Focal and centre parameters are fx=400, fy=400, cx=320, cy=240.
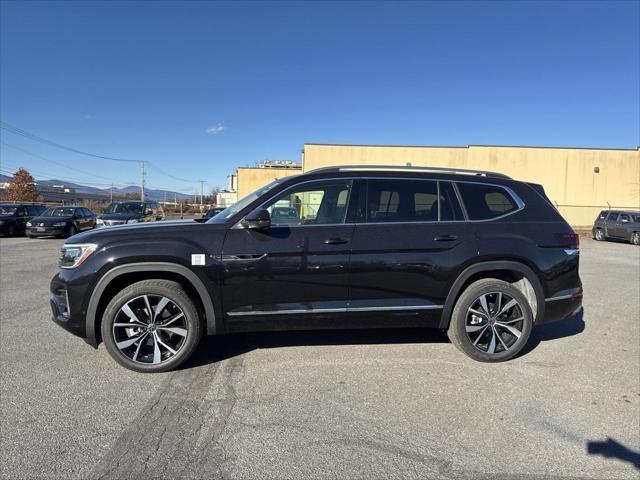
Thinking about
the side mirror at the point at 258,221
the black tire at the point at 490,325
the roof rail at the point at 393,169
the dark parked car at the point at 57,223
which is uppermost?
the roof rail at the point at 393,169

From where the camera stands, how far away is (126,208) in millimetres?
17531

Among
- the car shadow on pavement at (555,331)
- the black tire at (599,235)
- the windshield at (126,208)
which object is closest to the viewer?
the car shadow on pavement at (555,331)

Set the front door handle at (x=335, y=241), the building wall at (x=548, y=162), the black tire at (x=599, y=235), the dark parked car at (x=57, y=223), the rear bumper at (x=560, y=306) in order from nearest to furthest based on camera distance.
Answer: the front door handle at (x=335, y=241) → the rear bumper at (x=560, y=306) → the dark parked car at (x=57, y=223) → the black tire at (x=599, y=235) → the building wall at (x=548, y=162)

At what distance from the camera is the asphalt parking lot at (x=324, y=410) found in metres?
2.51

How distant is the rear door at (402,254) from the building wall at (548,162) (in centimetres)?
2800

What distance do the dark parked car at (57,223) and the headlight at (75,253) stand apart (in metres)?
16.8

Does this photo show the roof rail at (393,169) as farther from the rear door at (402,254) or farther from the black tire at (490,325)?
the black tire at (490,325)

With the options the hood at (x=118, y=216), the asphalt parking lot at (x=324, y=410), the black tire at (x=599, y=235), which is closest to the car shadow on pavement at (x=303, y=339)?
the asphalt parking lot at (x=324, y=410)

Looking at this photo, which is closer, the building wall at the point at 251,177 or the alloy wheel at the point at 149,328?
the alloy wheel at the point at 149,328

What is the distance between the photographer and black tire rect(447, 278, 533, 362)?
402cm

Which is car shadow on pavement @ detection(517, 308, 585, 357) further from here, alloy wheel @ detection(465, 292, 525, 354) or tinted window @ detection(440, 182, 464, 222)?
tinted window @ detection(440, 182, 464, 222)

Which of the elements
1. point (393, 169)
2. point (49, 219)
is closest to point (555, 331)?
point (393, 169)

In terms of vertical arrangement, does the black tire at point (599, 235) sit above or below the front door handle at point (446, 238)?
below

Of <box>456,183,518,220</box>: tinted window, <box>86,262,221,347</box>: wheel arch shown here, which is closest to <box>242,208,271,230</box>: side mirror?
<box>86,262,221,347</box>: wheel arch
